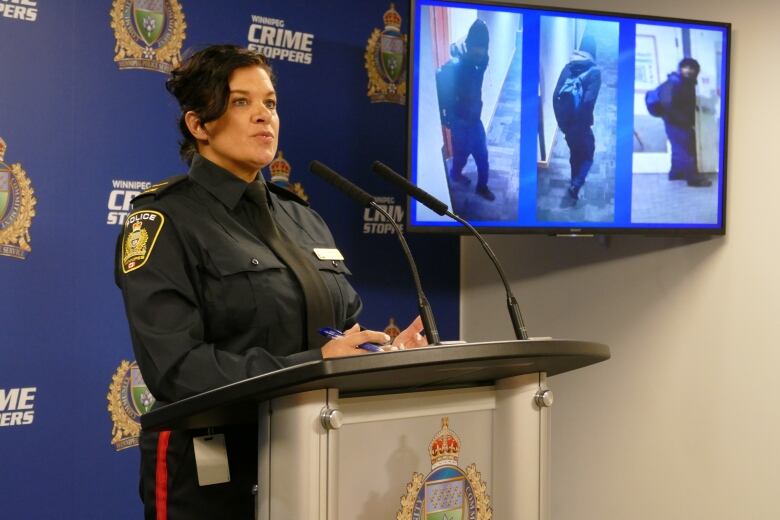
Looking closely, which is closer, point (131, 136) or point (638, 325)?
point (131, 136)

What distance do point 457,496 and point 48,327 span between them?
1898 millimetres

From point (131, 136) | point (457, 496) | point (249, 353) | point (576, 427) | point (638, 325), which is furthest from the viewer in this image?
point (576, 427)

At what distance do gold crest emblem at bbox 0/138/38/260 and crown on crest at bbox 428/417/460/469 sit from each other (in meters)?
1.92

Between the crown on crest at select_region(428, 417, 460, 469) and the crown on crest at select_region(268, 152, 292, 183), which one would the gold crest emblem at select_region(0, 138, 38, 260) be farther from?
the crown on crest at select_region(428, 417, 460, 469)

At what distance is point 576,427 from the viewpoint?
12.1 ft

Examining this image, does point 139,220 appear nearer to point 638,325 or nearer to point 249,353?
point 249,353

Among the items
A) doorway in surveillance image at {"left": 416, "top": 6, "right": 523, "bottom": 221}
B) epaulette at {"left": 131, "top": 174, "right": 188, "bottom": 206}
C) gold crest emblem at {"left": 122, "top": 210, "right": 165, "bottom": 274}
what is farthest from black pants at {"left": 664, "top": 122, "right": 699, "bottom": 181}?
gold crest emblem at {"left": 122, "top": 210, "right": 165, "bottom": 274}

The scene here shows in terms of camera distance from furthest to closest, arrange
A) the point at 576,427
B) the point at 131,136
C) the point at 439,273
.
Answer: the point at 439,273 < the point at 576,427 < the point at 131,136

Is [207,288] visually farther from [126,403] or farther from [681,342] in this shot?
[681,342]

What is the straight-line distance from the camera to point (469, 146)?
10.3ft

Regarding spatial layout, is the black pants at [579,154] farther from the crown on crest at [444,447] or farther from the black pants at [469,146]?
the crown on crest at [444,447]

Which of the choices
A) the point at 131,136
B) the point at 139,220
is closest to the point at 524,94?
the point at 131,136

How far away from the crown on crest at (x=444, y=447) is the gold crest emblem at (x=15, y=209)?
1917mm

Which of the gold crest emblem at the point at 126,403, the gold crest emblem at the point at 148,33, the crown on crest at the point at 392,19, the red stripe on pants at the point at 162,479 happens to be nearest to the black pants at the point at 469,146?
the crown on crest at the point at 392,19
